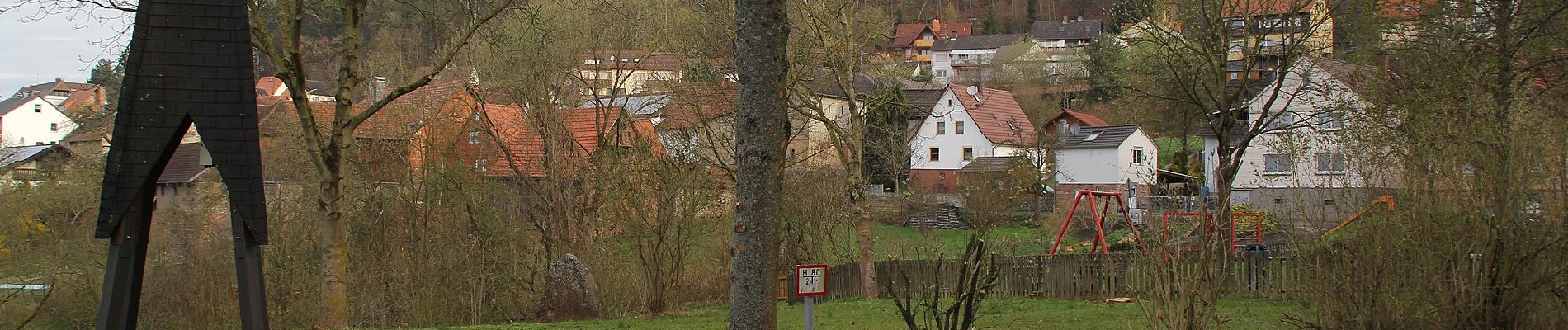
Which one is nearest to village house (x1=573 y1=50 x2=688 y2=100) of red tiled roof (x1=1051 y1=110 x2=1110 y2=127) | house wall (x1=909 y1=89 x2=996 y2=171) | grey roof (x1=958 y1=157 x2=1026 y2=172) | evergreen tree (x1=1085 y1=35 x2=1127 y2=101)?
grey roof (x1=958 y1=157 x2=1026 y2=172)

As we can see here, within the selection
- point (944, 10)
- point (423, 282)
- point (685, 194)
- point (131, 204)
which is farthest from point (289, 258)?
point (944, 10)

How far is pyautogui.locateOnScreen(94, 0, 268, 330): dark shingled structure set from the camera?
26.8 ft

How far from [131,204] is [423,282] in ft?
42.5

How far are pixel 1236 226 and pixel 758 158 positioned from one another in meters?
20.9

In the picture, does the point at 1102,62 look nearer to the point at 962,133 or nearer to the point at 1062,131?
the point at 962,133

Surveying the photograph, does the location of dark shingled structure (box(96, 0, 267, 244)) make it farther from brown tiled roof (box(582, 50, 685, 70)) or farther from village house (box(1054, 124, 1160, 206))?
village house (box(1054, 124, 1160, 206))

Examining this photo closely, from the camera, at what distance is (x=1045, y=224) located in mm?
36188

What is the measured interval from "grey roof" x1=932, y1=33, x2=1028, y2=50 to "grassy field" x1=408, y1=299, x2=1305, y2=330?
261 feet

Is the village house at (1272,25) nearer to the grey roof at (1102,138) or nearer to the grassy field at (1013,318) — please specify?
the grassy field at (1013,318)

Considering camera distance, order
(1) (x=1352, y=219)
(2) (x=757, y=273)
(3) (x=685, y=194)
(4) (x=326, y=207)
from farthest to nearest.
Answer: (3) (x=685, y=194)
(4) (x=326, y=207)
(1) (x=1352, y=219)
(2) (x=757, y=273)

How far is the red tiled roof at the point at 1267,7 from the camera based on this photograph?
16734 mm

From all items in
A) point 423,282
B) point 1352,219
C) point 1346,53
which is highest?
point 1346,53

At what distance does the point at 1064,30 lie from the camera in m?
97.6

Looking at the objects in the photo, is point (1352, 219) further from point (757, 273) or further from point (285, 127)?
point (285, 127)
